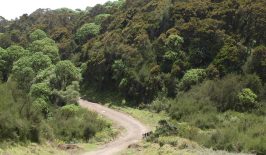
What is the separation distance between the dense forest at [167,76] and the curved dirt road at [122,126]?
2693mm

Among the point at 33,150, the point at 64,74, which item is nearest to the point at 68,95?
the point at 64,74

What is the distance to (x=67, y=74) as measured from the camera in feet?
190

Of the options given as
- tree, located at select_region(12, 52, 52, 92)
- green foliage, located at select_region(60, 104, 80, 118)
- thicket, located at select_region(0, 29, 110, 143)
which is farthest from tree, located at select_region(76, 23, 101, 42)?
green foliage, located at select_region(60, 104, 80, 118)

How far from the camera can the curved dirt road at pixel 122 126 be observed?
120ft

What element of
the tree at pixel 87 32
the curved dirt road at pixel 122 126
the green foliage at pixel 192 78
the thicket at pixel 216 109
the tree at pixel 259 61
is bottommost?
the curved dirt road at pixel 122 126

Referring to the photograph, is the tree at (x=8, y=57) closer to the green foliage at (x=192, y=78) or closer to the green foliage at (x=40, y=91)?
the green foliage at (x=40, y=91)

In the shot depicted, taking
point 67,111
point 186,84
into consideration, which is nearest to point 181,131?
point 67,111

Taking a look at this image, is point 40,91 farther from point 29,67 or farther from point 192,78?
point 192,78

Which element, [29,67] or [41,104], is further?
[29,67]

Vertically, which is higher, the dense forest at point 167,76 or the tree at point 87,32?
the tree at point 87,32

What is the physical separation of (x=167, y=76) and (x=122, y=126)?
13.6m

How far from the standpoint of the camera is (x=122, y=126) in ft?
160

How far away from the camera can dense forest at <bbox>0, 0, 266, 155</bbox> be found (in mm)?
37438

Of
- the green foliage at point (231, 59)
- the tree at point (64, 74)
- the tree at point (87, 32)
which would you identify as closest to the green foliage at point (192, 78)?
the green foliage at point (231, 59)
